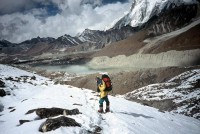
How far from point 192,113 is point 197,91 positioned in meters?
5.86

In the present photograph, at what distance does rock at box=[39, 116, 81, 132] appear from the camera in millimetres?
8172

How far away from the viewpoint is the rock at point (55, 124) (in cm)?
817

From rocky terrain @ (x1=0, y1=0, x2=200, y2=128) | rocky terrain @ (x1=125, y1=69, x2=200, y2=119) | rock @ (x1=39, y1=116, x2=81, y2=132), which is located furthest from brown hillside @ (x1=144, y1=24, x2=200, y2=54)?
rock @ (x1=39, y1=116, x2=81, y2=132)

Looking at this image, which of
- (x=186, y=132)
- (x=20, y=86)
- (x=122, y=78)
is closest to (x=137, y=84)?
(x=122, y=78)

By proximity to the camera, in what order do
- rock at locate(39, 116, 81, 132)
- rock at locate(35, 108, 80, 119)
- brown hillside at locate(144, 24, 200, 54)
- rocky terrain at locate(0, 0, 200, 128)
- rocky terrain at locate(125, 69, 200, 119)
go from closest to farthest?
rock at locate(39, 116, 81, 132), rock at locate(35, 108, 80, 119), rocky terrain at locate(125, 69, 200, 119), rocky terrain at locate(0, 0, 200, 128), brown hillside at locate(144, 24, 200, 54)

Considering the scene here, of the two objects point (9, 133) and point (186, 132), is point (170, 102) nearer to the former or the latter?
point (186, 132)

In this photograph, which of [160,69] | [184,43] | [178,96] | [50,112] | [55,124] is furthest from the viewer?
[184,43]

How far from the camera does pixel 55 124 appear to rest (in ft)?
27.3

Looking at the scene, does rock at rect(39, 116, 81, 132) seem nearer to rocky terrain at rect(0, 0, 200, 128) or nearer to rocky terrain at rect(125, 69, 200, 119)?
rocky terrain at rect(0, 0, 200, 128)

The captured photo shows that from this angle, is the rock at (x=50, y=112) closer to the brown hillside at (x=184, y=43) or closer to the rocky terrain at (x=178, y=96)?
the rocky terrain at (x=178, y=96)

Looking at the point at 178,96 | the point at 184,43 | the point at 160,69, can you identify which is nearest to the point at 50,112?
the point at 178,96

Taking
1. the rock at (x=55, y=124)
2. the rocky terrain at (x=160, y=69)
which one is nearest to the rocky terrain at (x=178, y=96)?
the rocky terrain at (x=160, y=69)

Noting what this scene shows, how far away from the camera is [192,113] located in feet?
71.3

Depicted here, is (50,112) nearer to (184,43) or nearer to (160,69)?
(160,69)
